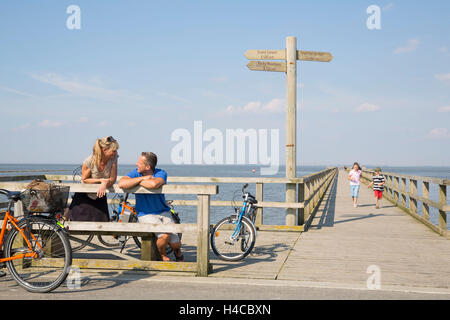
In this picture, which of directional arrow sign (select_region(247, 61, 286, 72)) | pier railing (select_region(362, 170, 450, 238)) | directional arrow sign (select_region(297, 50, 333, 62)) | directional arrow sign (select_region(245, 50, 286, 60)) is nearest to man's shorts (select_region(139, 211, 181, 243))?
directional arrow sign (select_region(247, 61, 286, 72))

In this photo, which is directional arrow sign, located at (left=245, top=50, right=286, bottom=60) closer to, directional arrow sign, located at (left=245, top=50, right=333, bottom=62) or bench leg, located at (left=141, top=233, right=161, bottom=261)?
directional arrow sign, located at (left=245, top=50, right=333, bottom=62)

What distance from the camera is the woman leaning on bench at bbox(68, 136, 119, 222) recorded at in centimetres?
630

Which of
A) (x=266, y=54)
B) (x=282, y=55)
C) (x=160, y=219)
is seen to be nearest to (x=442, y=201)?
(x=282, y=55)

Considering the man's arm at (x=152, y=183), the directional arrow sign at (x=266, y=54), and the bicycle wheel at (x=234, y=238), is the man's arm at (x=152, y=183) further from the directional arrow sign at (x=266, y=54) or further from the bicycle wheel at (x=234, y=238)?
the directional arrow sign at (x=266, y=54)

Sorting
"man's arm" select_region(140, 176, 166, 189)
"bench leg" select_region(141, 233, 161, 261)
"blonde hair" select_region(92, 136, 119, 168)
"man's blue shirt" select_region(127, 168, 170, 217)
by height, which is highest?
"blonde hair" select_region(92, 136, 119, 168)

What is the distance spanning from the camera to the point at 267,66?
1076 cm

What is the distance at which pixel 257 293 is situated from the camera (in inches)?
209

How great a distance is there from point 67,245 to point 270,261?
315cm

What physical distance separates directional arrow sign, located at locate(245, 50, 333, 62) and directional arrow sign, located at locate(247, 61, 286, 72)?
15 cm

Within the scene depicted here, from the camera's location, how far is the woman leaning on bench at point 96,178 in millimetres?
6305
